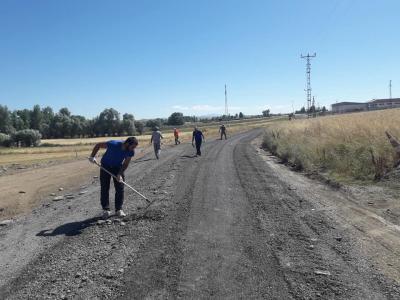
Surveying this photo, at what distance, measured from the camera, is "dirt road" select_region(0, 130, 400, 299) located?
5.05 m

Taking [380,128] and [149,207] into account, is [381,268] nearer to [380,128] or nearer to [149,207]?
[149,207]

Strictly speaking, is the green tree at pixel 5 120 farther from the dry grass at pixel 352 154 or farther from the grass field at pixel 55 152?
the dry grass at pixel 352 154

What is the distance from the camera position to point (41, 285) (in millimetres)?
5332

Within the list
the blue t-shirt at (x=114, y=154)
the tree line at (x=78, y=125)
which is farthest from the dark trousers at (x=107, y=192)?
the tree line at (x=78, y=125)

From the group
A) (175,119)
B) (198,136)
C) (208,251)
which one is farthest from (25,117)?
(208,251)

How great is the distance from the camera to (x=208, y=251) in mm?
6340

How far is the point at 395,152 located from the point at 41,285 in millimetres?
10784

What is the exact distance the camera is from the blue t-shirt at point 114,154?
873 centimetres

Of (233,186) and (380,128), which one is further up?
(380,128)

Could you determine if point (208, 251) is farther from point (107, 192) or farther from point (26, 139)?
point (26, 139)

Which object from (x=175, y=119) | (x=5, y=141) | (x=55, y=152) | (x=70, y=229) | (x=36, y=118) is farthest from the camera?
(x=175, y=119)

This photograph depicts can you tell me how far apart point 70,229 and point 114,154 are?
5.26 feet

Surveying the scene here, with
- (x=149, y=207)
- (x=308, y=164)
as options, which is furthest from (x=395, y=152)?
(x=149, y=207)

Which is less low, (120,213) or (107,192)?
(107,192)
